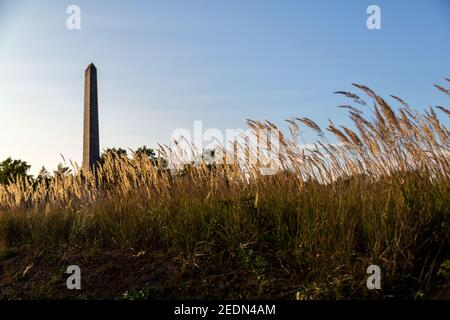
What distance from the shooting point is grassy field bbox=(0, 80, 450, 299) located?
11.2ft

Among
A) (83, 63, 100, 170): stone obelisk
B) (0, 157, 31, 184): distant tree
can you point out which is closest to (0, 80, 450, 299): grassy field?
(83, 63, 100, 170): stone obelisk

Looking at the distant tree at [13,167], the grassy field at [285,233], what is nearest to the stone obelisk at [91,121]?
the grassy field at [285,233]

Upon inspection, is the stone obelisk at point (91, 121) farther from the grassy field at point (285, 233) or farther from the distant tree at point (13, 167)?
the distant tree at point (13, 167)

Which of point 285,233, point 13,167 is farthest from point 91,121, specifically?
point 13,167

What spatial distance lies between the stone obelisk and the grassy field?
7.64m

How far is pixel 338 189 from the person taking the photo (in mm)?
4195

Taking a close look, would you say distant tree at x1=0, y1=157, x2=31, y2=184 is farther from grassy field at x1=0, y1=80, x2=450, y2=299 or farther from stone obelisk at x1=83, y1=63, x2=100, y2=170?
grassy field at x1=0, y1=80, x2=450, y2=299

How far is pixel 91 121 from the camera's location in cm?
1304

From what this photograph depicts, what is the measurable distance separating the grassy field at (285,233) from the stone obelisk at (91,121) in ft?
25.1

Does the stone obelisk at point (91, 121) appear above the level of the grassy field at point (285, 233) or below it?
above

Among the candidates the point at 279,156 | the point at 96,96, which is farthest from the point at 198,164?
the point at 96,96

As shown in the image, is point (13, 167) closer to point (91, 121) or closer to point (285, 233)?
point (91, 121)

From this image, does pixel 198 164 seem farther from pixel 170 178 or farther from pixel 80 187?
pixel 80 187

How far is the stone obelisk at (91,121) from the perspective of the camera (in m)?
13.0
